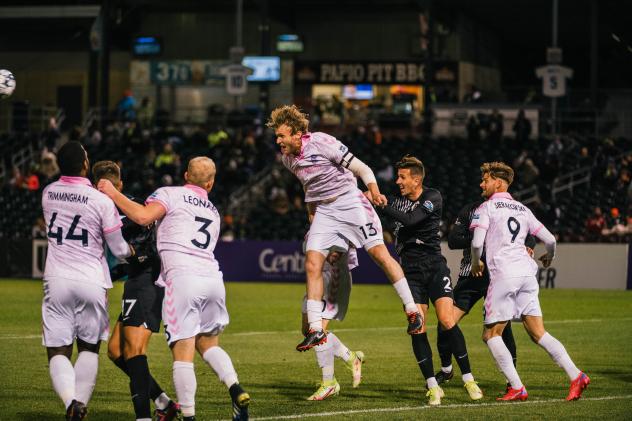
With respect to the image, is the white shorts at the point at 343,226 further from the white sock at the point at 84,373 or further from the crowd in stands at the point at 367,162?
the crowd in stands at the point at 367,162

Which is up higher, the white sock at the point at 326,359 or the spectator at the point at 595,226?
the spectator at the point at 595,226

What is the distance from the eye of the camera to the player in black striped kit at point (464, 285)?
11.9m

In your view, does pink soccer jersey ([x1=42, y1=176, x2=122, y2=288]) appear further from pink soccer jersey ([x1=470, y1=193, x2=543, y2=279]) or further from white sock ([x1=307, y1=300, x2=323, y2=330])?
pink soccer jersey ([x1=470, y1=193, x2=543, y2=279])

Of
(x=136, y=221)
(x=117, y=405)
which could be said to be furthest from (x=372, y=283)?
(x=136, y=221)

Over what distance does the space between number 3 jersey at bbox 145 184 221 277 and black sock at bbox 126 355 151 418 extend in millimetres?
808

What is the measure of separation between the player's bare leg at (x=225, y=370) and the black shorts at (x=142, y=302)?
46 centimetres

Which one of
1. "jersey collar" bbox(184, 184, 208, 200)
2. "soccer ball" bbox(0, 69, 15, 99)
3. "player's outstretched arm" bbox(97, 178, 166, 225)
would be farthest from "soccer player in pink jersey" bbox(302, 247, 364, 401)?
"soccer ball" bbox(0, 69, 15, 99)

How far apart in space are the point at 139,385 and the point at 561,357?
4.12 meters

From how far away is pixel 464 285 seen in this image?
481 inches

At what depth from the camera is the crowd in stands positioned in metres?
30.8

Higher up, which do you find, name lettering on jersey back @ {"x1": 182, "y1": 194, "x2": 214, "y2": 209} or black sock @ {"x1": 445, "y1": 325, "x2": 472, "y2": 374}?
name lettering on jersey back @ {"x1": 182, "y1": 194, "x2": 214, "y2": 209}

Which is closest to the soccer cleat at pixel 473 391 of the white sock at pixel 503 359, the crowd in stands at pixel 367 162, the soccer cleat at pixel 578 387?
the white sock at pixel 503 359

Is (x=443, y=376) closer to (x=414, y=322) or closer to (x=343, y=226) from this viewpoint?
(x=414, y=322)

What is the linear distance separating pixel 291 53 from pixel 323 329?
3723 cm
